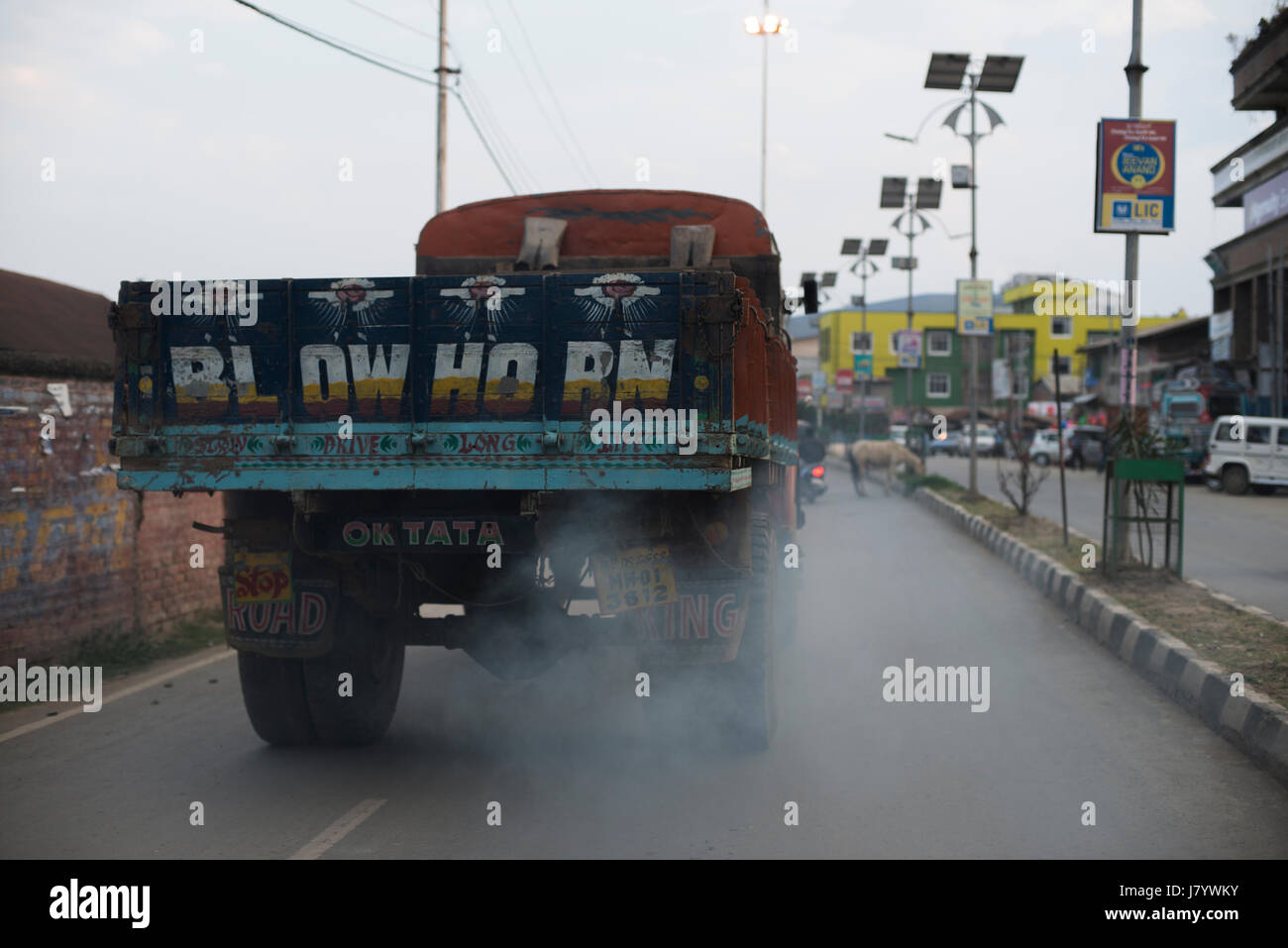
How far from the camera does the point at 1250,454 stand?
2675cm

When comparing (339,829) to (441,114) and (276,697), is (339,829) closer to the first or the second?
(276,697)

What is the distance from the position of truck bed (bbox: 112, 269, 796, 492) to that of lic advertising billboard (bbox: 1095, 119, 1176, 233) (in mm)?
8057

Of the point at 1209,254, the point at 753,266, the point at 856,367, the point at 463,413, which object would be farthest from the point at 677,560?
the point at 856,367

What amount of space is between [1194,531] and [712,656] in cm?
1450

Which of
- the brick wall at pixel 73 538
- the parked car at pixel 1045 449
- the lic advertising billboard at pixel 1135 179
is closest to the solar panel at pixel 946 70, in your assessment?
the lic advertising billboard at pixel 1135 179

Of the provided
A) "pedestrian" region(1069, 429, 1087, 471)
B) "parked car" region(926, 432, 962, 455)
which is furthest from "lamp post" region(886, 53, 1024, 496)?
"parked car" region(926, 432, 962, 455)

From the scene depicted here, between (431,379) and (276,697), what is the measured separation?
6.70ft

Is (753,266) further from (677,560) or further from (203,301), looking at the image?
(203,301)

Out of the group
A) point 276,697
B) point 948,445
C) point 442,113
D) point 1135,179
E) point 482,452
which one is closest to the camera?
point 482,452

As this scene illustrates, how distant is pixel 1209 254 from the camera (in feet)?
129

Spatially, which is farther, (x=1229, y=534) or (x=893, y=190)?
(x=893, y=190)

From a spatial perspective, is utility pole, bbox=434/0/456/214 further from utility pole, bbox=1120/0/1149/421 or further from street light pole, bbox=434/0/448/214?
utility pole, bbox=1120/0/1149/421

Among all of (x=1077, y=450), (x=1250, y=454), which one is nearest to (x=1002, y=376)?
(x=1077, y=450)

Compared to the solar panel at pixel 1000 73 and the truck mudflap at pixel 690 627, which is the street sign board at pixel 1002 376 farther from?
the truck mudflap at pixel 690 627
